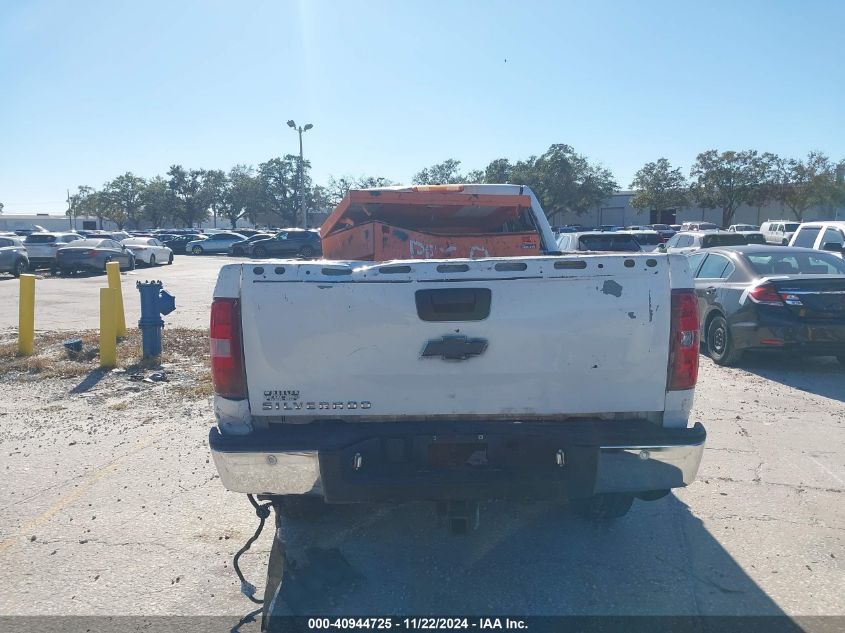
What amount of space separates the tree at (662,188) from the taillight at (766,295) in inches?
2100

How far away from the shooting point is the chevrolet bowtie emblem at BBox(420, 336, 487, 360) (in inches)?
131

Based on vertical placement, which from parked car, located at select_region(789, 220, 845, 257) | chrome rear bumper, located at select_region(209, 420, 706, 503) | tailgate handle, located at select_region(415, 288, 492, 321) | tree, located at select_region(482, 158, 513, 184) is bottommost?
chrome rear bumper, located at select_region(209, 420, 706, 503)

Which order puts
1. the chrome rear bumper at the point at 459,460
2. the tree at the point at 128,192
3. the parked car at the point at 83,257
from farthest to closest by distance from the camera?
the tree at the point at 128,192 < the parked car at the point at 83,257 < the chrome rear bumper at the point at 459,460

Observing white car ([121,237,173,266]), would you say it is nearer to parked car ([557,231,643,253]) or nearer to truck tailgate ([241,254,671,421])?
parked car ([557,231,643,253])

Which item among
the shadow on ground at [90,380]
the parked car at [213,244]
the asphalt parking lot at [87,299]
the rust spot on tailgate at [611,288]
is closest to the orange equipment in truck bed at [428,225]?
the rust spot on tailgate at [611,288]

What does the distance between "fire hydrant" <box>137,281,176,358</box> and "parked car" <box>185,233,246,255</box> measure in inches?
1526

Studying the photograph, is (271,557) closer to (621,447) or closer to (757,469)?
(621,447)

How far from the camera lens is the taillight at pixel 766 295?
834 cm

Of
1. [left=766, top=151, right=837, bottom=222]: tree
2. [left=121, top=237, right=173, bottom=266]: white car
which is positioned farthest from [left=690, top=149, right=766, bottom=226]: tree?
[left=121, top=237, right=173, bottom=266]: white car

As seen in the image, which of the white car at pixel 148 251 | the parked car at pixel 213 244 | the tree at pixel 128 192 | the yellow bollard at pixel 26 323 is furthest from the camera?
the tree at pixel 128 192

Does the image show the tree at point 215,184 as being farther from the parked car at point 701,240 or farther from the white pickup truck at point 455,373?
the white pickup truck at point 455,373

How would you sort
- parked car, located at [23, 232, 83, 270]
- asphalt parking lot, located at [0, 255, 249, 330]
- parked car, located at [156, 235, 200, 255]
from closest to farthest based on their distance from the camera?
1. asphalt parking lot, located at [0, 255, 249, 330]
2. parked car, located at [23, 232, 83, 270]
3. parked car, located at [156, 235, 200, 255]

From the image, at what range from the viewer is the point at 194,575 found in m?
3.86

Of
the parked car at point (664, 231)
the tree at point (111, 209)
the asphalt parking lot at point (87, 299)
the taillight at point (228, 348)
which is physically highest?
the tree at point (111, 209)
